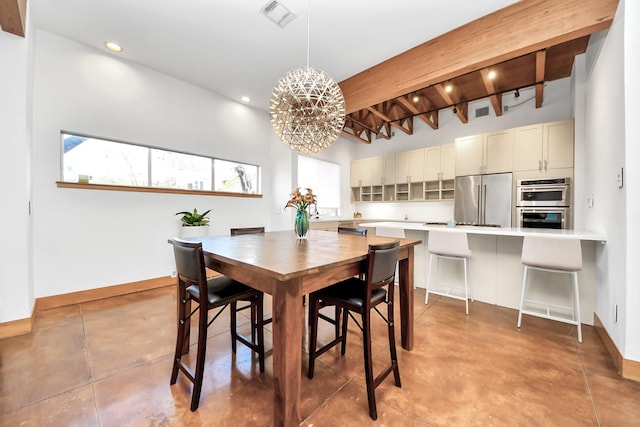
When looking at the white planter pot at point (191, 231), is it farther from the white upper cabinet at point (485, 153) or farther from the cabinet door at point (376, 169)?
the white upper cabinet at point (485, 153)

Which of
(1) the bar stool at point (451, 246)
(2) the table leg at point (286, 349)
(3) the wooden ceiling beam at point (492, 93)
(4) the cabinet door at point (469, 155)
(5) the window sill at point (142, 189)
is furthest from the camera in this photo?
(4) the cabinet door at point (469, 155)

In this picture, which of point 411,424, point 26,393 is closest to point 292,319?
point 411,424

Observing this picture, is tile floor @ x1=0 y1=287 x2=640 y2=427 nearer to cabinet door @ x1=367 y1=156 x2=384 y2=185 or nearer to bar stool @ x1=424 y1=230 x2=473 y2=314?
bar stool @ x1=424 y1=230 x2=473 y2=314

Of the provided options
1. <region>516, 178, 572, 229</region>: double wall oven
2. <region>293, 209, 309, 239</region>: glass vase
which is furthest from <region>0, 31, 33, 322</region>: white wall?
<region>516, 178, 572, 229</region>: double wall oven

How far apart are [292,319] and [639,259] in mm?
2301

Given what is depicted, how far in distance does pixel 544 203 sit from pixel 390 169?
2822mm

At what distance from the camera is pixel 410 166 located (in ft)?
17.7

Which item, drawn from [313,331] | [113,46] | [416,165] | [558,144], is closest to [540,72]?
[558,144]

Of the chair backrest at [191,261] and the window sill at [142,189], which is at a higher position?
the window sill at [142,189]

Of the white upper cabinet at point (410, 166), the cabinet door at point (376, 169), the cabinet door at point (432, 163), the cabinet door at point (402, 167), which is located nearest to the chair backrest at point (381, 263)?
the cabinet door at point (432, 163)

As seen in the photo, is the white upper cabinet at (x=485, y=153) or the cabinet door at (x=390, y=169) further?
the cabinet door at (x=390, y=169)

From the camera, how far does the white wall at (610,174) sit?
1.75 m

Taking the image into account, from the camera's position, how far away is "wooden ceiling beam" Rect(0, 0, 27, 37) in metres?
1.77

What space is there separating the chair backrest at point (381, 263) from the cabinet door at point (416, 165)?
4187 mm
